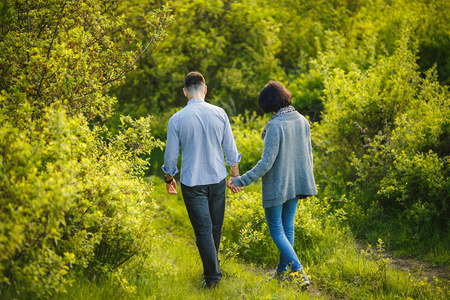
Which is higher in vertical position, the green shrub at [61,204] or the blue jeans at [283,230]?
the green shrub at [61,204]

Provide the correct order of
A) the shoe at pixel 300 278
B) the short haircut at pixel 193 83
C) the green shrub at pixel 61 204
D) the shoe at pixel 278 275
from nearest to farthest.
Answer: the green shrub at pixel 61 204 < the shoe at pixel 300 278 < the short haircut at pixel 193 83 < the shoe at pixel 278 275

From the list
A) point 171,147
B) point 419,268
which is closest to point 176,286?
point 171,147

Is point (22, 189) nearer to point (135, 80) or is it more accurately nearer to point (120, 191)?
point (120, 191)

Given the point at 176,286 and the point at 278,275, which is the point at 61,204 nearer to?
the point at 176,286

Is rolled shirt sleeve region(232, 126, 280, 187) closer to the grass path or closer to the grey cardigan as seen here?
the grey cardigan

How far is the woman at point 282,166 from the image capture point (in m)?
3.84

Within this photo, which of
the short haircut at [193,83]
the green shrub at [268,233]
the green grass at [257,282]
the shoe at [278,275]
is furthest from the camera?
the green shrub at [268,233]

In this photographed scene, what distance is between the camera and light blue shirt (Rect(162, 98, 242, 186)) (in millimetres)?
3799

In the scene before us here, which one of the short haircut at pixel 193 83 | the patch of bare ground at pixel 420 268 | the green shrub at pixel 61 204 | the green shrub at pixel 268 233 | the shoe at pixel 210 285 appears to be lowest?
the patch of bare ground at pixel 420 268

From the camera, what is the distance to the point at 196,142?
3.81 metres

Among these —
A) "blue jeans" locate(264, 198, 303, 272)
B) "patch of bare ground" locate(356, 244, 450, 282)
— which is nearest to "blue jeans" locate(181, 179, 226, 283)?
"blue jeans" locate(264, 198, 303, 272)

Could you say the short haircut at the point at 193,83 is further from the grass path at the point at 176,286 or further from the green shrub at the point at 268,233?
the green shrub at the point at 268,233

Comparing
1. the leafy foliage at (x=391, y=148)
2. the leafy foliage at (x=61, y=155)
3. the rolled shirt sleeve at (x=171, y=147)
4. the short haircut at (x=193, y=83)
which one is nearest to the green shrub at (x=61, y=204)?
the leafy foliage at (x=61, y=155)

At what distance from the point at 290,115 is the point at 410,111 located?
269cm
